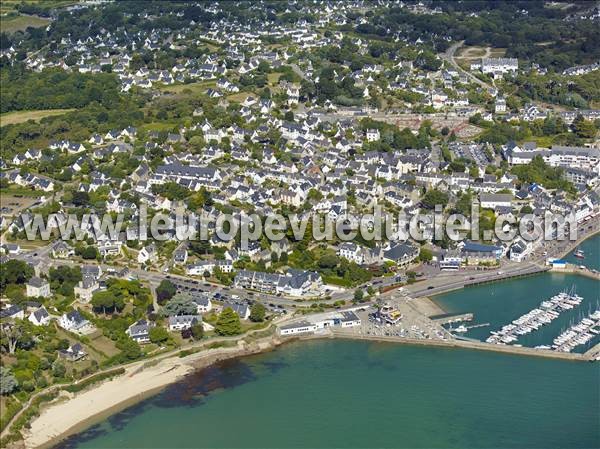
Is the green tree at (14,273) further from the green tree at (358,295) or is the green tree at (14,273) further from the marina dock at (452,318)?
the marina dock at (452,318)

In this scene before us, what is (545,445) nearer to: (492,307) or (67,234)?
(492,307)

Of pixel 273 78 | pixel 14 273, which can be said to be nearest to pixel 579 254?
pixel 14 273

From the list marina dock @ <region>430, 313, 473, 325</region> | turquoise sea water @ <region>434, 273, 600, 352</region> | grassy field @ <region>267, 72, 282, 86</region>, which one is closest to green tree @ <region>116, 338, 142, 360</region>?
marina dock @ <region>430, 313, 473, 325</region>

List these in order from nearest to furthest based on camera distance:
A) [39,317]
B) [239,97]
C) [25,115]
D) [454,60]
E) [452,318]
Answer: [39,317]
[452,318]
[239,97]
[25,115]
[454,60]

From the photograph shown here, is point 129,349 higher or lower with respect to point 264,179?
lower

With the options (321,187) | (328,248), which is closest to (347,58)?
(321,187)

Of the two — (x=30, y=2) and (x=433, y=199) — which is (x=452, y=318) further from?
(x=30, y=2)

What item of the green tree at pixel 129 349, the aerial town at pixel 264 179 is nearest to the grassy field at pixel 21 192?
the aerial town at pixel 264 179
